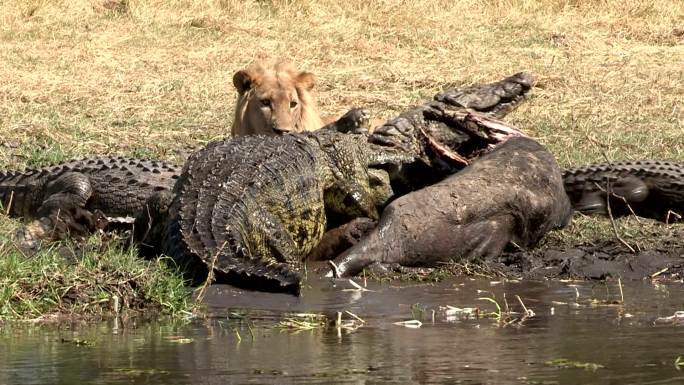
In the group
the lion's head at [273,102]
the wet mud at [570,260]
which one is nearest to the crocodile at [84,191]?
the wet mud at [570,260]

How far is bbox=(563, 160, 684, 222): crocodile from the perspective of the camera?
929cm

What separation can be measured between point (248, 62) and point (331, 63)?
3.36 feet

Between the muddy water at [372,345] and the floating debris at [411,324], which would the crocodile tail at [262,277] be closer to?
the muddy water at [372,345]

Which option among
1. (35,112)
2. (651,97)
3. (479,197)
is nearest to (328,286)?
(479,197)

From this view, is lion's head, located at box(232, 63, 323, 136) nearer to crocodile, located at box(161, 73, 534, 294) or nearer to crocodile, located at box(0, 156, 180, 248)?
crocodile, located at box(161, 73, 534, 294)

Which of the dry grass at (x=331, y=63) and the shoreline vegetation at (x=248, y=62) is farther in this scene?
the dry grass at (x=331, y=63)

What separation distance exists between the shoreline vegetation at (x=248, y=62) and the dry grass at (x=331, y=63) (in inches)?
1.1

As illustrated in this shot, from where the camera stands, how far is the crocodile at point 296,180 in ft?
23.2

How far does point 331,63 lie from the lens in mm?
15797

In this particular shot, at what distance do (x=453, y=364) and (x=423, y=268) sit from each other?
117 inches

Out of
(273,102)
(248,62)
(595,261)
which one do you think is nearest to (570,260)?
(595,261)

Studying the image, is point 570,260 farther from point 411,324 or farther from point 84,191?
point 84,191

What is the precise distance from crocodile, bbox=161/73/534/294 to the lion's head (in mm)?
1881

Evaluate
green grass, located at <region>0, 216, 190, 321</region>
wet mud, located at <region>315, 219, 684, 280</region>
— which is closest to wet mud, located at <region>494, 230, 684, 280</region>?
wet mud, located at <region>315, 219, 684, 280</region>
